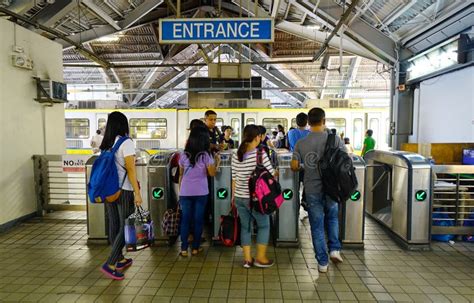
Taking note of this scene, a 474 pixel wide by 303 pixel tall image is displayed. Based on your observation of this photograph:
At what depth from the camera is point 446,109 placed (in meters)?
6.78

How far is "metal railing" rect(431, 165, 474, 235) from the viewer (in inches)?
171

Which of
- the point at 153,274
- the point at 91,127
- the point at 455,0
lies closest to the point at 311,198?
the point at 153,274

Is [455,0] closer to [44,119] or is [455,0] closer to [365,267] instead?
[365,267]

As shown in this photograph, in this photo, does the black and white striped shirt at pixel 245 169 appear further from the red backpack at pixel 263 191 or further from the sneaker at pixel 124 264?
the sneaker at pixel 124 264

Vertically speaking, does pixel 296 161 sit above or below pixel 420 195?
above

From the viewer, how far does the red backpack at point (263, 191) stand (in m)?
3.33

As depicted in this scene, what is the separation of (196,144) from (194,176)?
0.37 meters

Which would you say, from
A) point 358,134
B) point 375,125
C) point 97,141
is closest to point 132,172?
point 97,141

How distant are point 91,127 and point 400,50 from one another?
10094 mm

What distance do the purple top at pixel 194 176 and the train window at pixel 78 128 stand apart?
30.0 ft

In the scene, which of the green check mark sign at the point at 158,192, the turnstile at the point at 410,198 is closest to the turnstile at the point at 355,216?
the turnstile at the point at 410,198

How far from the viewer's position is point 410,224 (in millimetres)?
4172

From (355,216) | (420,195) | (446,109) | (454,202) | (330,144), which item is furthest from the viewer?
(446,109)

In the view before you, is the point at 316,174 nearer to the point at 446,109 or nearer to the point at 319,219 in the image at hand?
the point at 319,219
